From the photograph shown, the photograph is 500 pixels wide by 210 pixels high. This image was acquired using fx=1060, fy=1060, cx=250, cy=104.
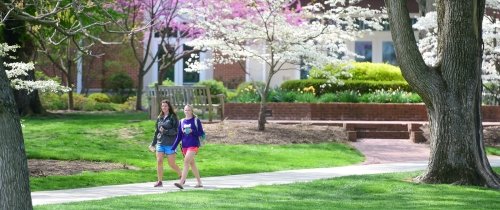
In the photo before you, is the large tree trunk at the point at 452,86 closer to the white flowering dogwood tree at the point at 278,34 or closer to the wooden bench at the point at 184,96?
the white flowering dogwood tree at the point at 278,34

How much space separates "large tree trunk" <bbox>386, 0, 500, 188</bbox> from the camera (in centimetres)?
1709

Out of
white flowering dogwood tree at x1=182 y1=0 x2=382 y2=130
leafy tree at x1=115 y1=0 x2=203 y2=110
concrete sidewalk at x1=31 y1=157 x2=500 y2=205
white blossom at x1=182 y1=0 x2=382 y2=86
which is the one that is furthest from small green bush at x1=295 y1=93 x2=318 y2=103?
concrete sidewalk at x1=31 y1=157 x2=500 y2=205

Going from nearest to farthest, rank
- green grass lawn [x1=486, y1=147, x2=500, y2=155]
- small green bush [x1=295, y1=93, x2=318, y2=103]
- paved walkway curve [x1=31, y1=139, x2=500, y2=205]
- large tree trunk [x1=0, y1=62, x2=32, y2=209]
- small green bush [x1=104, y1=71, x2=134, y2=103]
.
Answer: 1. large tree trunk [x1=0, y1=62, x2=32, y2=209]
2. paved walkway curve [x1=31, y1=139, x2=500, y2=205]
3. green grass lawn [x1=486, y1=147, x2=500, y2=155]
4. small green bush [x1=295, y1=93, x2=318, y2=103]
5. small green bush [x1=104, y1=71, x2=134, y2=103]

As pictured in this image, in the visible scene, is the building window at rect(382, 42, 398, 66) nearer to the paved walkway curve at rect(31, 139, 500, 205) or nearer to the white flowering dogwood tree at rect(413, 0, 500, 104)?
the white flowering dogwood tree at rect(413, 0, 500, 104)

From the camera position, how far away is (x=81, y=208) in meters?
13.2

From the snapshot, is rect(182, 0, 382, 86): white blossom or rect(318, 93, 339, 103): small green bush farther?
rect(318, 93, 339, 103): small green bush

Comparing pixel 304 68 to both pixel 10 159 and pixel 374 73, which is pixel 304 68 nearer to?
pixel 374 73

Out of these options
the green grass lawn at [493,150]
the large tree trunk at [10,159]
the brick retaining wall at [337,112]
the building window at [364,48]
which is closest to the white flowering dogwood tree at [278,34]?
the brick retaining wall at [337,112]

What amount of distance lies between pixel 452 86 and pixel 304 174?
3.38 meters

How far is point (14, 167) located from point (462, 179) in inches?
357

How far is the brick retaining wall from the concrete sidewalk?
693 centimetres

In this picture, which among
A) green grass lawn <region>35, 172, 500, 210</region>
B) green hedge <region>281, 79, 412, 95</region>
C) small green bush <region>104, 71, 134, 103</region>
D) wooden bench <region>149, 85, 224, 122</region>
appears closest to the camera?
green grass lawn <region>35, 172, 500, 210</region>

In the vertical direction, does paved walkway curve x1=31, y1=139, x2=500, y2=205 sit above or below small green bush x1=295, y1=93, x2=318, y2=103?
below

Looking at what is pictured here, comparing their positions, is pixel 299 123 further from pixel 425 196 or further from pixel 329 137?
pixel 425 196
